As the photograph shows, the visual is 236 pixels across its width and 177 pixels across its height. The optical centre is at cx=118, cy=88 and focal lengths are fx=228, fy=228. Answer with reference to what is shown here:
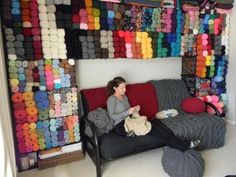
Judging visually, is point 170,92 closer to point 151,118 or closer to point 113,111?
point 151,118

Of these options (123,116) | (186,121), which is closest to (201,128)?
(186,121)

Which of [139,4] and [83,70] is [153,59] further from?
[83,70]

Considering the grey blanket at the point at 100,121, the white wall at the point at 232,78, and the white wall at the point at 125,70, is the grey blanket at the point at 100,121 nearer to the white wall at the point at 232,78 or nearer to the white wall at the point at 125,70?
the white wall at the point at 125,70

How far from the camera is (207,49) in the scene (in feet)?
10.6

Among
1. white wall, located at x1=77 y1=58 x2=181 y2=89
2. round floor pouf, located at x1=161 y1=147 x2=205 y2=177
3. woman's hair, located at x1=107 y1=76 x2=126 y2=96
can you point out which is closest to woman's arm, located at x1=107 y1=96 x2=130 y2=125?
woman's hair, located at x1=107 y1=76 x2=126 y2=96

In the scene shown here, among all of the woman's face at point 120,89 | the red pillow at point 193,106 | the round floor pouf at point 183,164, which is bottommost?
the round floor pouf at point 183,164

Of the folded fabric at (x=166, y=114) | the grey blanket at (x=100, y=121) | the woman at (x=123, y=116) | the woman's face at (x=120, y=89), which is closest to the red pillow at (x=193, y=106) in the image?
the folded fabric at (x=166, y=114)

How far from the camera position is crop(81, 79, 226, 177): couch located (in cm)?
226

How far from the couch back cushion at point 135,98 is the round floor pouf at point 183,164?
2.51 feet

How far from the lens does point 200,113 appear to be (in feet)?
9.60

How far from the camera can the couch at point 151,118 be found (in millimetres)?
2262

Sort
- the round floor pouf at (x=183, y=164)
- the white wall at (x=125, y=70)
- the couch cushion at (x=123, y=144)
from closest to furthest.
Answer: the round floor pouf at (x=183, y=164), the couch cushion at (x=123, y=144), the white wall at (x=125, y=70)

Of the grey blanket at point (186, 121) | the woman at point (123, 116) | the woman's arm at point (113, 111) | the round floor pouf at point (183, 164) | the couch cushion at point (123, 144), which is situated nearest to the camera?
the round floor pouf at point (183, 164)

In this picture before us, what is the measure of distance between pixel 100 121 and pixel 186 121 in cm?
102
